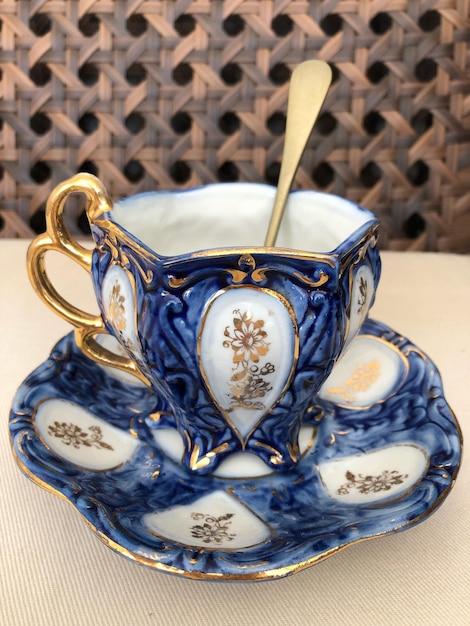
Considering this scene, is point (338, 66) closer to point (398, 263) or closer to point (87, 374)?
point (398, 263)

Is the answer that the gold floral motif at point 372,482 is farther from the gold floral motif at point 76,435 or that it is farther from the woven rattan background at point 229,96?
the woven rattan background at point 229,96

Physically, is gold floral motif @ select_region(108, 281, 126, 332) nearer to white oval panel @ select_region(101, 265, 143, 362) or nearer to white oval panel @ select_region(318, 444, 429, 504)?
white oval panel @ select_region(101, 265, 143, 362)

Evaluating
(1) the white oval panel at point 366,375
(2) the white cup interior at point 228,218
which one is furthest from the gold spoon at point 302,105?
(1) the white oval panel at point 366,375

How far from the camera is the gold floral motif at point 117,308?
35 centimetres


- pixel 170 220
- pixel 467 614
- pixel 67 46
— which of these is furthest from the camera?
pixel 67 46

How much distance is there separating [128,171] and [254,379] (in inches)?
15.9

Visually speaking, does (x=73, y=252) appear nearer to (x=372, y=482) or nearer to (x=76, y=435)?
(x=76, y=435)

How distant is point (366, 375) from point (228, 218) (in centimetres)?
13

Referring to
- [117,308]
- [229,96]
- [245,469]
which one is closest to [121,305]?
[117,308]

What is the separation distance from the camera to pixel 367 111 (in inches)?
25.6

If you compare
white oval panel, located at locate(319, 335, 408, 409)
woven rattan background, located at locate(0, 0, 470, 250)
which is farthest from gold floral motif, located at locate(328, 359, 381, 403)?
woven rattan background, located at locate(0, 0, 470, 250)

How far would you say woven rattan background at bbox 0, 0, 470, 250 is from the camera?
631mm

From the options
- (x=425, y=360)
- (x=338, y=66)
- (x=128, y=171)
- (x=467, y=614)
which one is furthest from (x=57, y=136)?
(x=467, y=614)

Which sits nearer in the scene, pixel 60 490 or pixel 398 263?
pixel 60 490
